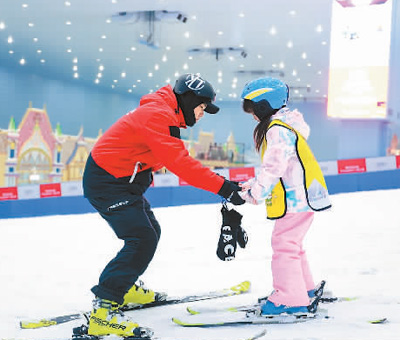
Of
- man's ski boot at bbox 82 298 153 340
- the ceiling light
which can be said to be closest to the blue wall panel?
the ceiling light

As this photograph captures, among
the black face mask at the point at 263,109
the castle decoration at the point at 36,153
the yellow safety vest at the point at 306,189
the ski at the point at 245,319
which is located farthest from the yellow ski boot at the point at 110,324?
the castle decoration at the point at 36,153

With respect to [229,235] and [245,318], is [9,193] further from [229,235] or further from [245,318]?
[245,318]

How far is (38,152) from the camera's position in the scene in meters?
13.9

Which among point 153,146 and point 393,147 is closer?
point 153,146

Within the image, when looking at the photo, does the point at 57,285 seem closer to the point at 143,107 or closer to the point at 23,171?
the point at 143,107

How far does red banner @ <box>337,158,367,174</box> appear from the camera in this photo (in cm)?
970

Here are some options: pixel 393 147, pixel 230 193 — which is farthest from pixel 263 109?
pixel 393 147

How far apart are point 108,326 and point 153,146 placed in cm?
89

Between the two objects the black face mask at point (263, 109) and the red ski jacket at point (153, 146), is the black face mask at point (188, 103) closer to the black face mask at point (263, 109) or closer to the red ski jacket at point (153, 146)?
the red ski jacket at point (153, 146)

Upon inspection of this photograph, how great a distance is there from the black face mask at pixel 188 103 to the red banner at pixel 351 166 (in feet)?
25.2

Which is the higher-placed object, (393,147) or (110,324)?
(393,147)

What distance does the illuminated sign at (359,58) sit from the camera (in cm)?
1063

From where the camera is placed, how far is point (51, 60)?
14891 millimetres

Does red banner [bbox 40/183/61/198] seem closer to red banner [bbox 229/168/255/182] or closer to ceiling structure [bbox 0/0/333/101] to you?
red banner [bbox 229/168/255/182]
